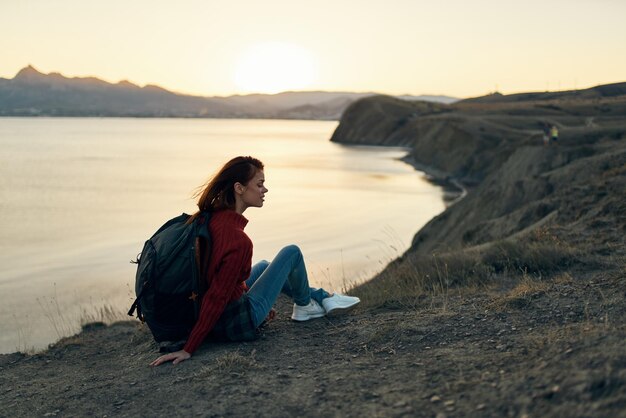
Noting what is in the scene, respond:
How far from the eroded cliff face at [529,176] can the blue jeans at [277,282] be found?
492cm

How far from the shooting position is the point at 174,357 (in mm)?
5230

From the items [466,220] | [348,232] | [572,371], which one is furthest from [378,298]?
[348,232]

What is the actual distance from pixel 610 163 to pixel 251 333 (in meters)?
12.9

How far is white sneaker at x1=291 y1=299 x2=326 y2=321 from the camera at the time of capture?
6.22 meters

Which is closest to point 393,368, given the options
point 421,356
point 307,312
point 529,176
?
point 421,356

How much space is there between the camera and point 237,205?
204 inches

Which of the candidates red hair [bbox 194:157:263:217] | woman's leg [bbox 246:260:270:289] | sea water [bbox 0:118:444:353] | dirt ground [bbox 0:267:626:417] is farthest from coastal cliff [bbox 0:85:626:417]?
sea water [bbox 0:118:444:353]

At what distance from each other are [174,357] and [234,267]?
0.98 meters

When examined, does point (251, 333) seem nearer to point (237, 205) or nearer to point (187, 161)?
point (237, 205)

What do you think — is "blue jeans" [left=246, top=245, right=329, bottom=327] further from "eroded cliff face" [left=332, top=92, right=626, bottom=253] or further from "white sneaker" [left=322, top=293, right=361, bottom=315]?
"eroded cliff face" [left=332, top=92, right=626, bottom=253]

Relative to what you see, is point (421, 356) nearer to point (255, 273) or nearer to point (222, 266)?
point (222, 266)

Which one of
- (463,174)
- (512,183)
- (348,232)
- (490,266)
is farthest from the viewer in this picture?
(463,174)

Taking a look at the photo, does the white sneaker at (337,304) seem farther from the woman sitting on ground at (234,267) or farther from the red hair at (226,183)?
the red hair at (226,183)

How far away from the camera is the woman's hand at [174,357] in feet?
16.9
